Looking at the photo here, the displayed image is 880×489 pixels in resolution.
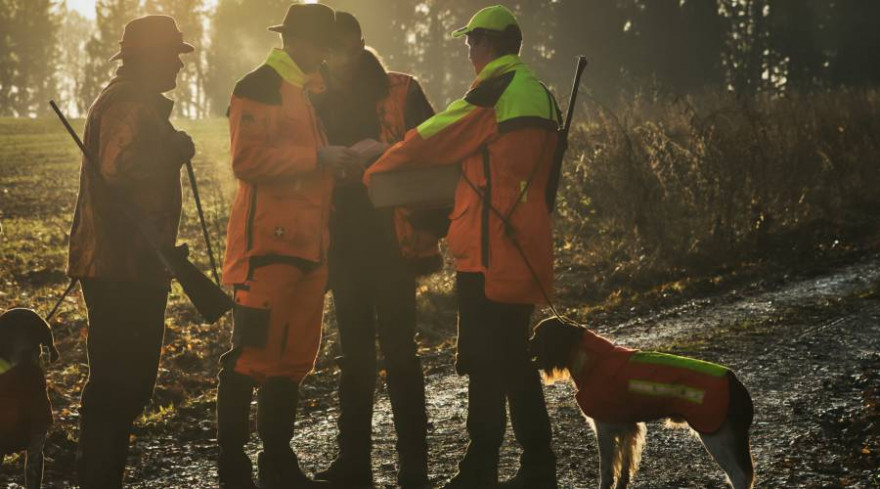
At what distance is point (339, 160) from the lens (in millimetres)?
4641

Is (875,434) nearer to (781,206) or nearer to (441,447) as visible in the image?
(441,447)

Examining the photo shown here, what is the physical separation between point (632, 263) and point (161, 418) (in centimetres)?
695

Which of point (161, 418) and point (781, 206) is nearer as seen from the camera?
point (161, 418)

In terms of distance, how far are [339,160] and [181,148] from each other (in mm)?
714

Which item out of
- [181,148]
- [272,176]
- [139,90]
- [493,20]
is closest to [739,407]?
[493,20]

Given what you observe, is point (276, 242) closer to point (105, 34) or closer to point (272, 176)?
point (272, 176)

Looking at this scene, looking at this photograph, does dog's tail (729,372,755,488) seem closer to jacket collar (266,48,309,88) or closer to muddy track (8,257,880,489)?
muddy track (8,257,880,489)

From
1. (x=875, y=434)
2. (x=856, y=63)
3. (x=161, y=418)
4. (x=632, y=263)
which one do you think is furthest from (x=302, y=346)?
(x=856, y=63)

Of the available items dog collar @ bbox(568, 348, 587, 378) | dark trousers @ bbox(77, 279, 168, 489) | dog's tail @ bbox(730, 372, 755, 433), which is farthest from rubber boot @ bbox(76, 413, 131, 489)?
dog's tail @ bbox(730, 372, 755, 433)

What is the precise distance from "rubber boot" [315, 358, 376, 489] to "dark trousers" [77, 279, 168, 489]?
1.13 metres

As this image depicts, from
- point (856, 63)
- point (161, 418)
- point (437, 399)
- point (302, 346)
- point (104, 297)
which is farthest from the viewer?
point (856, 63)

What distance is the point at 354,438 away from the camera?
5.14 m

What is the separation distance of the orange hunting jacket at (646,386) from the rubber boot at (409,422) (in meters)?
0.84

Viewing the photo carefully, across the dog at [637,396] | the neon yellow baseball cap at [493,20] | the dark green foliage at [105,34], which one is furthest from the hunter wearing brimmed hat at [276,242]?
the dark green foliage at [105,34]
